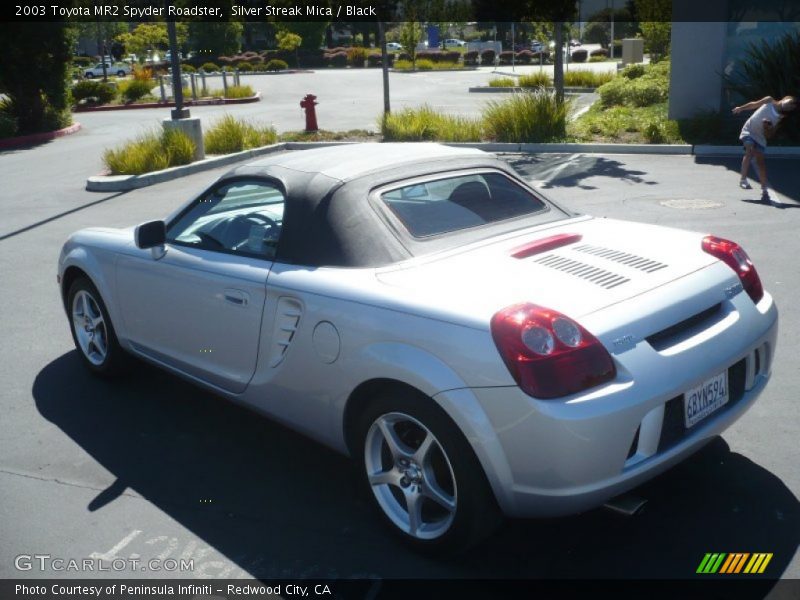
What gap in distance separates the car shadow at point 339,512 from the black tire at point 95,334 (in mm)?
526

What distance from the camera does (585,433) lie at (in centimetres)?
316

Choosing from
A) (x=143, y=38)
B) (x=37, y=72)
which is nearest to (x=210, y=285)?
(x=37, y=72)

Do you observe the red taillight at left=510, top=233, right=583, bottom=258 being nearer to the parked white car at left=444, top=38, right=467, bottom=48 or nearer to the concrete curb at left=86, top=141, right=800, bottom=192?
the concrete curb at left=86, top=141, right=800, bottom=192

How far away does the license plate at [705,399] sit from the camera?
11.5 ft

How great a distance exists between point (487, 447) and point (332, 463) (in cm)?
155

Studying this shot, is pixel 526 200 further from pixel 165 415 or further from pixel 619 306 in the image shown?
pixel 165 415

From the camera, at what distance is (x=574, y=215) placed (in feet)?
15.7

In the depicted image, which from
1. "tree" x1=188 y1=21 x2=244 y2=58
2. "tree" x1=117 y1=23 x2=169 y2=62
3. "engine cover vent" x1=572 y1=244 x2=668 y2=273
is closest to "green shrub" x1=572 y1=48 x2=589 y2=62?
"tree" x1=188 y1=21 x2=244 y2=58

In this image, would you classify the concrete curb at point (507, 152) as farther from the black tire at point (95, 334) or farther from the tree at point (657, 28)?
the tree at point (657, 28)

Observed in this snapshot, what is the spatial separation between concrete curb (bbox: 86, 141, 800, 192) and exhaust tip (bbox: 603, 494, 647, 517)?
41.4ft

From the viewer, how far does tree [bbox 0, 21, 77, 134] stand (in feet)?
72.3

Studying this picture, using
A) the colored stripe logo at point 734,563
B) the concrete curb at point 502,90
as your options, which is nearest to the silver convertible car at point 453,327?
the colored stripe logo at point 734,563

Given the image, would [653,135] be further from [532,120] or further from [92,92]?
[92,92]

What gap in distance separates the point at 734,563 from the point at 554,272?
1404 millimetres
